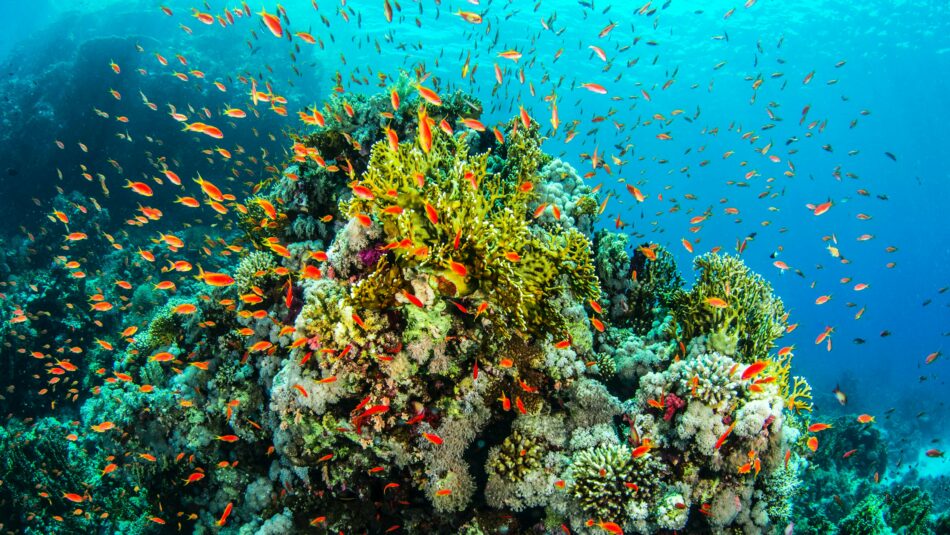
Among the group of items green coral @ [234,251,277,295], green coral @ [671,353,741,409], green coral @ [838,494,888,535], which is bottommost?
green coral @ [838,494,888,535]

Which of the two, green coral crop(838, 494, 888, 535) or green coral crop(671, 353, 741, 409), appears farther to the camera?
green coral crop(838, 494, 888, 535)

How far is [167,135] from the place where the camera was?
76.3ft

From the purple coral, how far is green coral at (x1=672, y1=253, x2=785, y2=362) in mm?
1299

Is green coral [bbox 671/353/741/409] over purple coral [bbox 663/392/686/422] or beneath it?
over

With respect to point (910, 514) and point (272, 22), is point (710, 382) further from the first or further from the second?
point (910, 514)

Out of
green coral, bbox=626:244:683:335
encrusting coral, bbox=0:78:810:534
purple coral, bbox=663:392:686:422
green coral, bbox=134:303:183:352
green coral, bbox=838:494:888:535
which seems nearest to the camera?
encrusting coral, bbox=0:78:810:534

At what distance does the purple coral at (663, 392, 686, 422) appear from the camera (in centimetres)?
521

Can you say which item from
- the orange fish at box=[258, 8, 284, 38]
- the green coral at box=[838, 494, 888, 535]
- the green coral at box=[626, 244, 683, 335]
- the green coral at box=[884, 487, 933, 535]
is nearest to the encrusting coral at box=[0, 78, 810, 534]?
the green coral at box=[626, 244, 683, 335]

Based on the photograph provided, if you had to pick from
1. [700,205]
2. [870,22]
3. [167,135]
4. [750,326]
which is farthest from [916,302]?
[167,135]

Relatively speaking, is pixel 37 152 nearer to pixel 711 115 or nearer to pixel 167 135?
pixel 167 135

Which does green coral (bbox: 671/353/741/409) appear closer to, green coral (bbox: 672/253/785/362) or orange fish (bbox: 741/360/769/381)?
orange fish (bbox: 741/360/769/381)

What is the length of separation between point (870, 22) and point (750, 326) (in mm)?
59790

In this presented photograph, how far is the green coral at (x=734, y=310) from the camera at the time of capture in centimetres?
604

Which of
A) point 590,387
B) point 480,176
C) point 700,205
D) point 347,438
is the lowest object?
point 347,438
